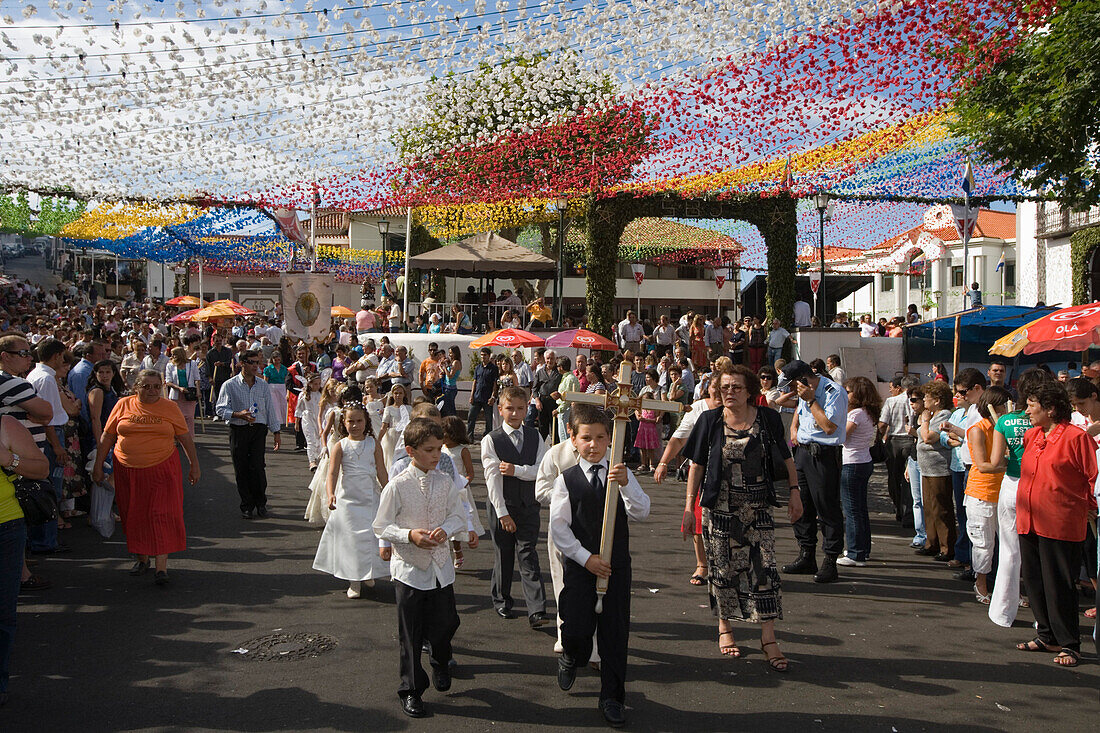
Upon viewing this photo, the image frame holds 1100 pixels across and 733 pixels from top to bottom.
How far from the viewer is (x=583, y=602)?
4.72 meters

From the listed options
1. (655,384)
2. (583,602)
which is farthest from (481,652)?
(655,384)

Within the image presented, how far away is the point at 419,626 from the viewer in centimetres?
477

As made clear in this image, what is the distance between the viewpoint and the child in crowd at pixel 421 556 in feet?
15.5

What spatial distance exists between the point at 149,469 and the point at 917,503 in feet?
22.8

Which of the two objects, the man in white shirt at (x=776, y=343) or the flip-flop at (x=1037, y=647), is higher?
the man in white shirt at (x=776, y=343)

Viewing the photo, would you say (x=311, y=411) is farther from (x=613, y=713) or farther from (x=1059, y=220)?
(x=1059, y=220)

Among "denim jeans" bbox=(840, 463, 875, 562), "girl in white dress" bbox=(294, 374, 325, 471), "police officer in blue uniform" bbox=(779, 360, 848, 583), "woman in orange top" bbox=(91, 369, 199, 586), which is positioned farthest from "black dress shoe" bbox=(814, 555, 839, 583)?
"girl in white dress" bbox=(294, 374, 325, 471)

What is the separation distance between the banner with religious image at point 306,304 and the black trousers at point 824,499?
11705mm

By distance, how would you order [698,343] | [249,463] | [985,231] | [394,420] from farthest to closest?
1. [985,231]
2. [698,343]
3. [249,463]
4. [394,420]

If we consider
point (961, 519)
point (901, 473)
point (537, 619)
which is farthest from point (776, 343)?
point (537, 619)

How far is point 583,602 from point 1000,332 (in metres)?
19.0

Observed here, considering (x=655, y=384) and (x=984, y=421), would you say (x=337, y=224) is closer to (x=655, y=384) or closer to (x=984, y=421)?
(x=655, y=384)

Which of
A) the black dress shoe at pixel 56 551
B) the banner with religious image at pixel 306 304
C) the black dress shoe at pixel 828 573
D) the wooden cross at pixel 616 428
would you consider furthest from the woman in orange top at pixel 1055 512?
the banner with religious image at pixel 306 304

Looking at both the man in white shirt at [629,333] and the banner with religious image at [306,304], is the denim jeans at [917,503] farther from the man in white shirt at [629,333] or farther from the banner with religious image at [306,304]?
the man in white shirt at [629,333]
